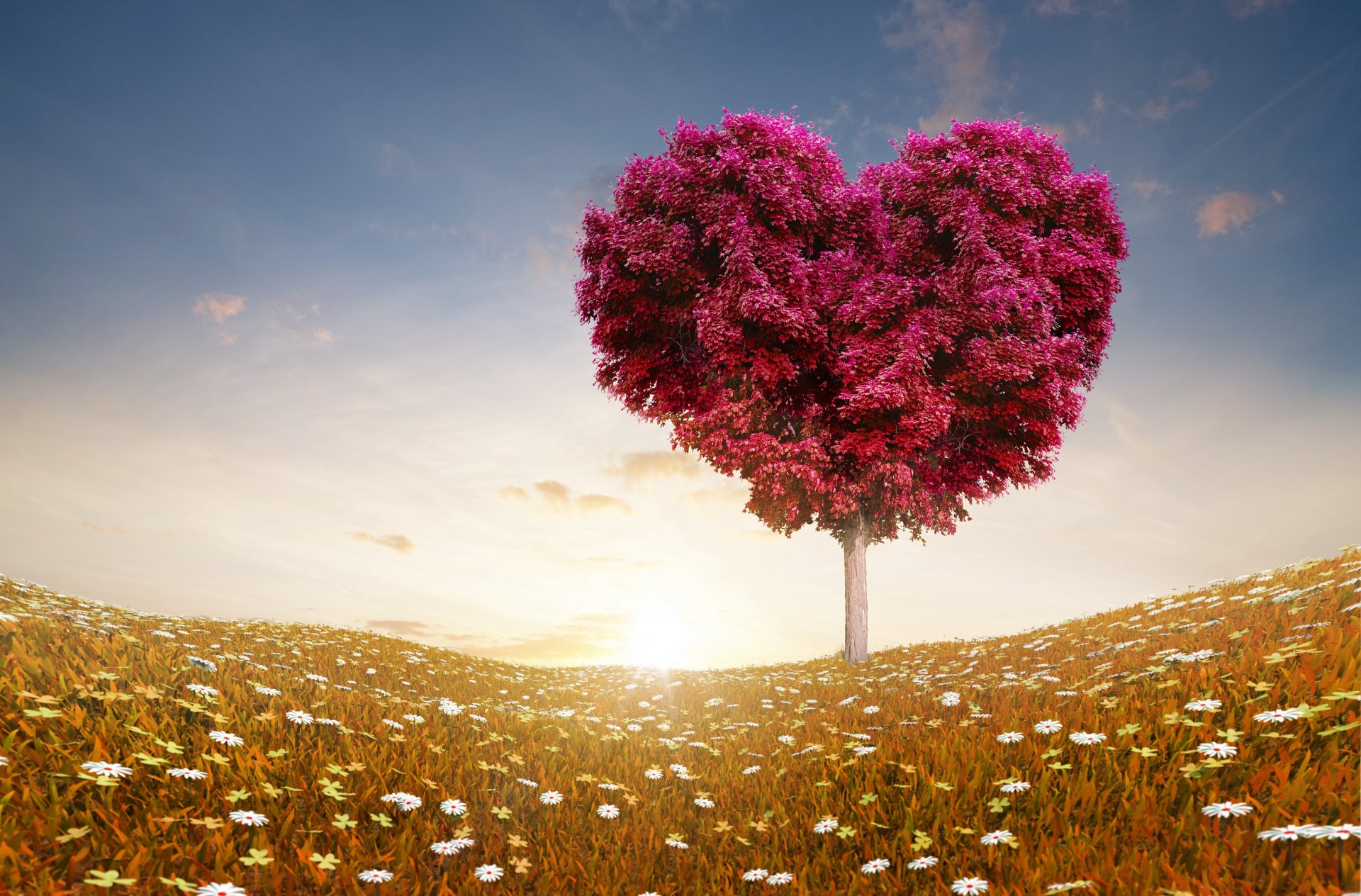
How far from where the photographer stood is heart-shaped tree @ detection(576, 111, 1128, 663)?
587 inches

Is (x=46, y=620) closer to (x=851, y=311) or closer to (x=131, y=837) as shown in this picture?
(x=131, y=837)

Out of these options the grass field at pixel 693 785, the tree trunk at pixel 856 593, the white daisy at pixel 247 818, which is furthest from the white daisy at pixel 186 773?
the tree trunk at pixel 856 593

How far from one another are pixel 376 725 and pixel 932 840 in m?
5.93

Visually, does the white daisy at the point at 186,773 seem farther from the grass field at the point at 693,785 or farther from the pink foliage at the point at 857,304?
the pink foliage at the point at 857,304

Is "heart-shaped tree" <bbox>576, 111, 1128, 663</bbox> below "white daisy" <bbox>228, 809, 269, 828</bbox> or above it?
above

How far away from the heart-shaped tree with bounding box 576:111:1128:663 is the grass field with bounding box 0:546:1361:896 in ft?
20.5

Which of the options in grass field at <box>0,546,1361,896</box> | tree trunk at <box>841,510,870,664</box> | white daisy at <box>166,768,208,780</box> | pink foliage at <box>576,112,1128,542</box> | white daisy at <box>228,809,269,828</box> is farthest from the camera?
tree trunk at <box>841,510,870,664</box>

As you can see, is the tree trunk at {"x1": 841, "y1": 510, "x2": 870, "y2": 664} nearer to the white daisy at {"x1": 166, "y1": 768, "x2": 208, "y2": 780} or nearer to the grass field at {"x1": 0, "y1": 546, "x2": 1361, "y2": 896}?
the grass field at {"x1": 0, "y1": 546, "x2": 1361, "y2": 896}

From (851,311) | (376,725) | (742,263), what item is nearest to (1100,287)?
(851,311)

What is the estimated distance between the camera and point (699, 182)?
636 inches

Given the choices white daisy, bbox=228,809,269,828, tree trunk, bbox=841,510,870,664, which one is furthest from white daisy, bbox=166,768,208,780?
tree trunk, bbox=841,510,870,664

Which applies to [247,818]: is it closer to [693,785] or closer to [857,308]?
[693,785]

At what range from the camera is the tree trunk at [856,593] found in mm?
17859

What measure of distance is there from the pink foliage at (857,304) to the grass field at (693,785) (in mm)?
6229
